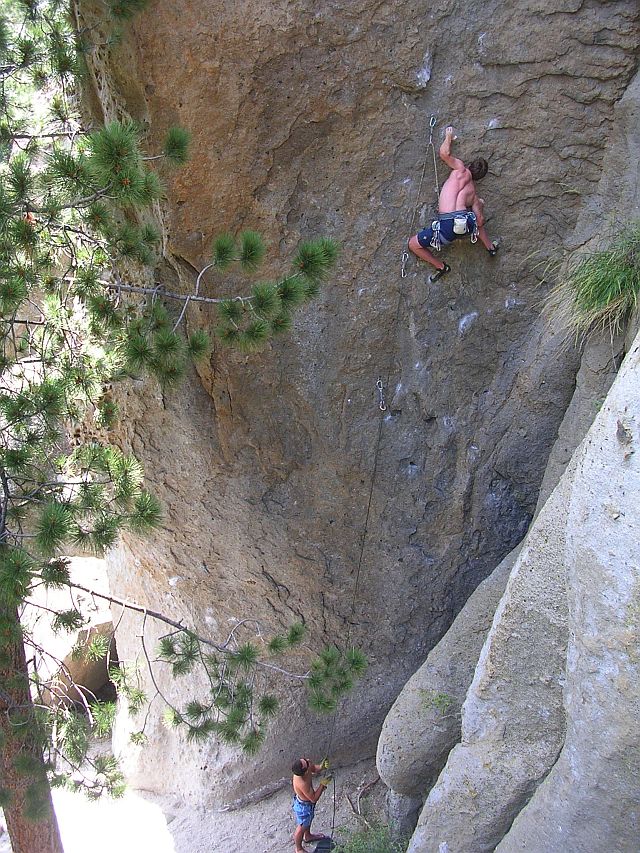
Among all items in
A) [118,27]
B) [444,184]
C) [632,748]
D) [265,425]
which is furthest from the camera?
[265,425]

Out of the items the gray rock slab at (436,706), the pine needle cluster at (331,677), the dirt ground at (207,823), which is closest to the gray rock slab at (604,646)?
the gray rock slab at (436,706)

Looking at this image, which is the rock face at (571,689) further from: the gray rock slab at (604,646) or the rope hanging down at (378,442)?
A: the rope hanging down at (378,442)

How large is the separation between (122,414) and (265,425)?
30.7 inches

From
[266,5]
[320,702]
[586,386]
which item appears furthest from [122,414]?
[586,386]

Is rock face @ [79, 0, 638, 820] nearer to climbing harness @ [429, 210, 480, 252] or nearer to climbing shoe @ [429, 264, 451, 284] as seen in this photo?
climbing shoe @ [429, 264, 451, 284]

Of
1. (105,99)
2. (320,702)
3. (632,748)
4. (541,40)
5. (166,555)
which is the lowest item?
(632,748)

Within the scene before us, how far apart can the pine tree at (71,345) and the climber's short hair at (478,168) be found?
1.22 m

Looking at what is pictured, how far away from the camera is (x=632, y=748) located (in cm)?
240

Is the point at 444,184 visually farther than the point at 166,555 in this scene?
No

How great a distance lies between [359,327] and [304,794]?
2.49 meters

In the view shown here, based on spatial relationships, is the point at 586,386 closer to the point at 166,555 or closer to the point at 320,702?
the point at 320,702

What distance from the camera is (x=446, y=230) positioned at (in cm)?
376

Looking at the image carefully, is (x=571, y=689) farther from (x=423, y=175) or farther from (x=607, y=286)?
(x=423, y=175)

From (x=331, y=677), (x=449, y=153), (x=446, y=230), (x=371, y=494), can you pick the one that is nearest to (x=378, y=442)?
(x=371, y=494)
